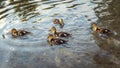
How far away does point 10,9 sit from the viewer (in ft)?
38.3

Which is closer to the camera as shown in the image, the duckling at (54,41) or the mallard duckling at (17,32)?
the duckling at (54,41)

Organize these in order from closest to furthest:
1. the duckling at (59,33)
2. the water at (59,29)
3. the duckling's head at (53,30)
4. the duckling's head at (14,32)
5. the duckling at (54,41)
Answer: the water at (59,29) → the duckling at (54,41) → the duckling at (59,33) → the duckling's head at (53,30) → the duckling's head at (14,32)

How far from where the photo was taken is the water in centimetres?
732

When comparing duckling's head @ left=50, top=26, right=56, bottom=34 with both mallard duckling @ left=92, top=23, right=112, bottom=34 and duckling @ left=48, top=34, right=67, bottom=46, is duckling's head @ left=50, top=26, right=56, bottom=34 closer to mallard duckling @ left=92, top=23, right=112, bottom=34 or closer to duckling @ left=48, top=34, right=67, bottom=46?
duckling @ left=48, top=34, right=67, bottom=46

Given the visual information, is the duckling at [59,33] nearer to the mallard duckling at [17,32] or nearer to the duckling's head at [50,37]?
the duckling's head at [50,37]

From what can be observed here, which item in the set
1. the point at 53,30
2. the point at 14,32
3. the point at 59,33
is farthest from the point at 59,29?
the point at 14,32

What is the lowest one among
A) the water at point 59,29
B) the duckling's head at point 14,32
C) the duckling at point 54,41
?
the water at point 59,29

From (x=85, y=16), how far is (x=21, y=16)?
7.09ft

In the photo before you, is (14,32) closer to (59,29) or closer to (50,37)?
(50,37)

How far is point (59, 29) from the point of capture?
9.40m

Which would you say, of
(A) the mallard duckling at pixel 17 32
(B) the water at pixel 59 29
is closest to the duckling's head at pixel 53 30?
(B) the water at pixel 59 29

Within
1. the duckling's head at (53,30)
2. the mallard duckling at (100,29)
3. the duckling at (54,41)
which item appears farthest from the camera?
the duckling's head at (53,30)

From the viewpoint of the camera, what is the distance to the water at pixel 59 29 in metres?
7.32

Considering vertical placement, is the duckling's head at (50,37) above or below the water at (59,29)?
above
